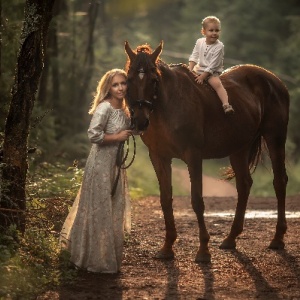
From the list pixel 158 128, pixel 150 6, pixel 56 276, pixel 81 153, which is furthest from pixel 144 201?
pixel 150 6

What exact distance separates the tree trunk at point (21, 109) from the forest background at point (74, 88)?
23 cm

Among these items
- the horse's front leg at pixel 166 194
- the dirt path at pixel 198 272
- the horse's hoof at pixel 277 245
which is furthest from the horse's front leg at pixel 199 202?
the horse's hoof at pixel 277 245

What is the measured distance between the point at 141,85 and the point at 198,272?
211 cm

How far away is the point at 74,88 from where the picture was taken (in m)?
24.5

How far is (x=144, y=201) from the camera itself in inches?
675

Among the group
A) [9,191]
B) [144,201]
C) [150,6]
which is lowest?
[144,201]

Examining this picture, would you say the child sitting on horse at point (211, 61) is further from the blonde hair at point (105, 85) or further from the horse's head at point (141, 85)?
the blonde hair at point (105, 85)

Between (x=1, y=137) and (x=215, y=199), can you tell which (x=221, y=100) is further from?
(x=215, y=199)

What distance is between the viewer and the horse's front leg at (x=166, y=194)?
31.7 feet

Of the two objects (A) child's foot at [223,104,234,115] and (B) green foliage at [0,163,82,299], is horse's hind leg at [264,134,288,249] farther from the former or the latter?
(B) green foliage at [0,163,82,299]

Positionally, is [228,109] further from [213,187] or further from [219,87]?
[213,187]

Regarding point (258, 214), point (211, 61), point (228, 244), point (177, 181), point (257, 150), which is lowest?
point (177, 181)

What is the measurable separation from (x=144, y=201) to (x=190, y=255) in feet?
24.2

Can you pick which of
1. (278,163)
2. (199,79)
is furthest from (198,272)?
(278,163)
